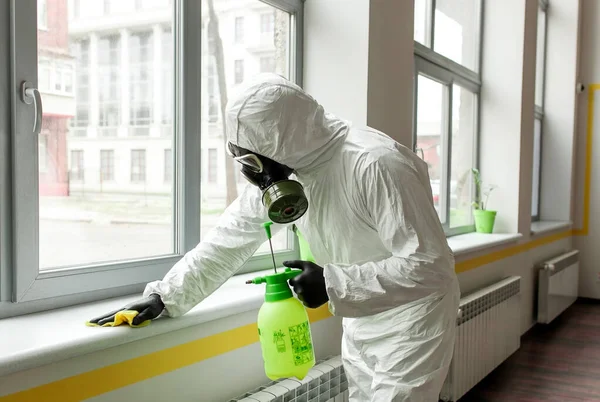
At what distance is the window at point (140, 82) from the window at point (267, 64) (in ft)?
1.84

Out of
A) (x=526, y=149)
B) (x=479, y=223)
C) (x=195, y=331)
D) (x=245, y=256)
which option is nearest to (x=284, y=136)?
(x=245, y=256)

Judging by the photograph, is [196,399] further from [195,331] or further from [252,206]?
[252,206]

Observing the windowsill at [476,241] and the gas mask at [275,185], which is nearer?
the gas mask at [275,185]

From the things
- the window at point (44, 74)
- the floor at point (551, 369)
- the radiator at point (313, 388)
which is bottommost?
the floor at point (551, 369)

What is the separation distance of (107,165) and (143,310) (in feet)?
1.84

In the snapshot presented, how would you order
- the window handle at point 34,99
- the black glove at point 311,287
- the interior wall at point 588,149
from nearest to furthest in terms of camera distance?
the black glove at point 311,287 < the window handle at point 34,99 < the interior wall at point 588,149

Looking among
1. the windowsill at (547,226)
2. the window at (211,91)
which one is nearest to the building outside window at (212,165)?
the window at (211,91)

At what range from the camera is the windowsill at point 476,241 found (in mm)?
3072

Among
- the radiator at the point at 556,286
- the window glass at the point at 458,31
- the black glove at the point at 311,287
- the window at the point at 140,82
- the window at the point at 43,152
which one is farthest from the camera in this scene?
the radiator at the point at 556,286

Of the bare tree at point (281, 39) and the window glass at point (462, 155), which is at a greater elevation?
the bare tree at point (281, 39)

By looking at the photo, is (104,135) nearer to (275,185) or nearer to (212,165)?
(212,165)

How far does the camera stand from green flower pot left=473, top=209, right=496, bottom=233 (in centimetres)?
385

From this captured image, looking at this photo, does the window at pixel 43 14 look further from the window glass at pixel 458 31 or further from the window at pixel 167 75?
the window glass at pixel 458 31

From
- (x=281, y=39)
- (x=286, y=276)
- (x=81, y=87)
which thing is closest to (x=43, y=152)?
(x=81, y=87)
